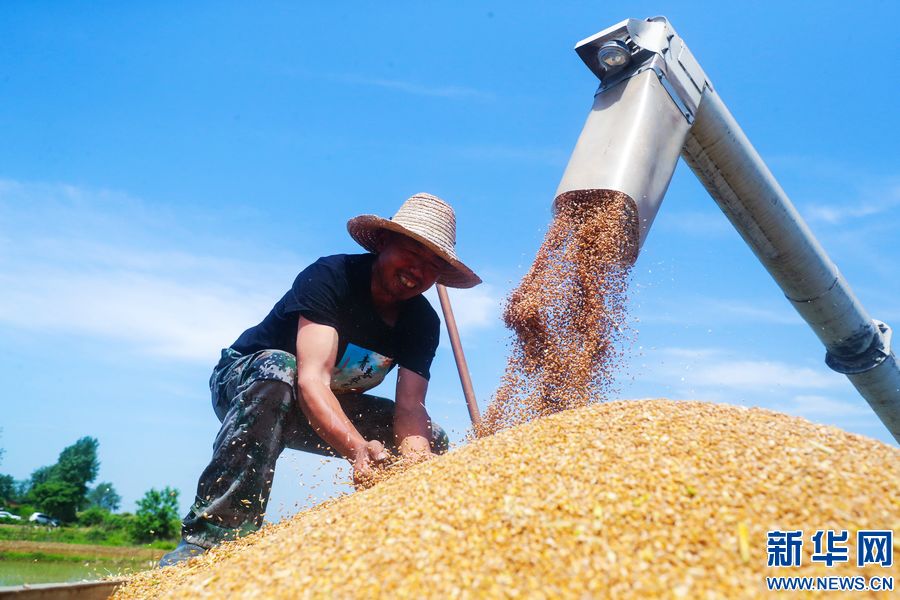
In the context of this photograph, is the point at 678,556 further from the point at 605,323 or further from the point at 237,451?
the point at 237,451

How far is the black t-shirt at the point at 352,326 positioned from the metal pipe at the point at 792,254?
5.56 feet

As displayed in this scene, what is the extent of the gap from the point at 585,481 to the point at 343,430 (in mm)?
1173

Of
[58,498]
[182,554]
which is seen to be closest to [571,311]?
[182,554]

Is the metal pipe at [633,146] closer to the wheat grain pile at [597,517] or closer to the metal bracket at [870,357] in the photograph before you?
the wheat grain pile at [597,517]

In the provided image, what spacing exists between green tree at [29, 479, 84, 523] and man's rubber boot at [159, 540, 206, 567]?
2030 centimetres

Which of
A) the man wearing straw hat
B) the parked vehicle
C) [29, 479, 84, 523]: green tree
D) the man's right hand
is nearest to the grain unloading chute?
the man wearing straw hat

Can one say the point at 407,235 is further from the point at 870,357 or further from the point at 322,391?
the point at 870,357

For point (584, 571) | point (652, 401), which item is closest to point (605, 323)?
point (652, 401)

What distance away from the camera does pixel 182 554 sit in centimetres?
250

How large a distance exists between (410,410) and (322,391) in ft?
2.05

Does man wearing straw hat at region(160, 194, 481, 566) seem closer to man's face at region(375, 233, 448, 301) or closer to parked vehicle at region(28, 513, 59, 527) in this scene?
man's face at region(375, 233, 448, 301)

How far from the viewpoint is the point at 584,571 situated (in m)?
1.35

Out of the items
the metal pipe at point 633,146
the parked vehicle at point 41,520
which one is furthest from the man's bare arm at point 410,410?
the parked vehicle at point 41,520

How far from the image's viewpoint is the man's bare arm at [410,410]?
311 centimetres
